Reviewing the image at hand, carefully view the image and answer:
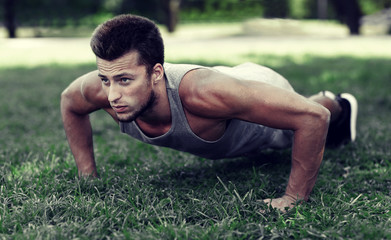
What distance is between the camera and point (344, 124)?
3994mm

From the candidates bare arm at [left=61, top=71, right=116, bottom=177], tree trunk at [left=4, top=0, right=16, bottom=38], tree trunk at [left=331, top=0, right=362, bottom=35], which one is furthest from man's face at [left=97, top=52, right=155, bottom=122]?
tree trunk at [left=4, top=0, right=16, bottom=38]

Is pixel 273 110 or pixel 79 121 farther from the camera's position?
pixel 79 121

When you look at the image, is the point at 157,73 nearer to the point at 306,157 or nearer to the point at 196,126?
the point at 196,126

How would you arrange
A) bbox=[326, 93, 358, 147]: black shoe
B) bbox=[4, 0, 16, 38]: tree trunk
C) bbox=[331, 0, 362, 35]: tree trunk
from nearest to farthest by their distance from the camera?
bbox=[326, 93, 358, 147]: black shoe → bbox=[331, 0, 362, 35]: tree trunk → bbox=[4, 0, 16, 38]: tree trunk

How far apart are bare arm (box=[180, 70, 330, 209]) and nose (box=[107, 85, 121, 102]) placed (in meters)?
0.39

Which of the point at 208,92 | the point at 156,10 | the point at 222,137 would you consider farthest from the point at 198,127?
the point at 156,10

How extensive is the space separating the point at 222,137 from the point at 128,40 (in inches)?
35.9

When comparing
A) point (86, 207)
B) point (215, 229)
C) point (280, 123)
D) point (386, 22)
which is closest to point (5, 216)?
point (86, 207)

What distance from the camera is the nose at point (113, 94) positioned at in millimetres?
2652

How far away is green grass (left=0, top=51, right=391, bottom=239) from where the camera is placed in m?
2.46

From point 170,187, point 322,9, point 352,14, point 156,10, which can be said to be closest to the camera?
point 170,187

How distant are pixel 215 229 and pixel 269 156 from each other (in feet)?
5.21

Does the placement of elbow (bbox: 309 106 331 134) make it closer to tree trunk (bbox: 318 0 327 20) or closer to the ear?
the ear

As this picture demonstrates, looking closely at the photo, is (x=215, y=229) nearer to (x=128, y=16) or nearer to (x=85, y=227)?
(x=85, y=227)
